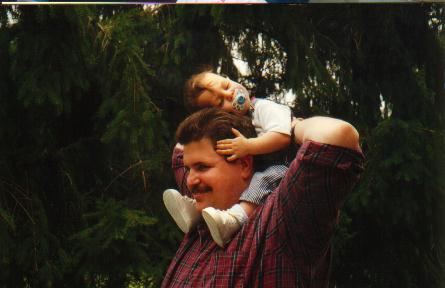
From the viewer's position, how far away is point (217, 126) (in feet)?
5.78

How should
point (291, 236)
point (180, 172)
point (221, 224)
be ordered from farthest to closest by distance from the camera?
point (180, 172) < point (221, 224) < point (291, 236)

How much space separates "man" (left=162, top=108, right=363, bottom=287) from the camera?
1378 millimetres

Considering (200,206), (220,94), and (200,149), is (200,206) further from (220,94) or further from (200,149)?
(220,94)

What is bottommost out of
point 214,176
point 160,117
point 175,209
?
point 175,209

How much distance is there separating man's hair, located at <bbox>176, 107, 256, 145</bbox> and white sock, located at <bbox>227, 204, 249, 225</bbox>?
0.17 meters

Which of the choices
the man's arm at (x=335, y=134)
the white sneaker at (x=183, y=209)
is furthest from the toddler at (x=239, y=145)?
the man's arm at (x=335, y=134)

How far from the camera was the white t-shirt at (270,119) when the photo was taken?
1.75 m

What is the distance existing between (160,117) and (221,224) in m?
0.79

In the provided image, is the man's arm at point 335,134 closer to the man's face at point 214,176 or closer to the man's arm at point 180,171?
the man's face at point 214,176

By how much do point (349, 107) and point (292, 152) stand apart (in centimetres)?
67

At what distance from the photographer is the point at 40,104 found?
251 cm

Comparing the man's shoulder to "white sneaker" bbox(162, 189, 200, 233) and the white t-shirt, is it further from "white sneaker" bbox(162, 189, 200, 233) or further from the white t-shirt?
"white sneaker" bbox(162, 189, 200, 233)

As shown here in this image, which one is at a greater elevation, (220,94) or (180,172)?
(220,94)

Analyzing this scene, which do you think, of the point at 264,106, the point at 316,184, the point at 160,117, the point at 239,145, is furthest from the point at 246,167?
the point at 160,117
